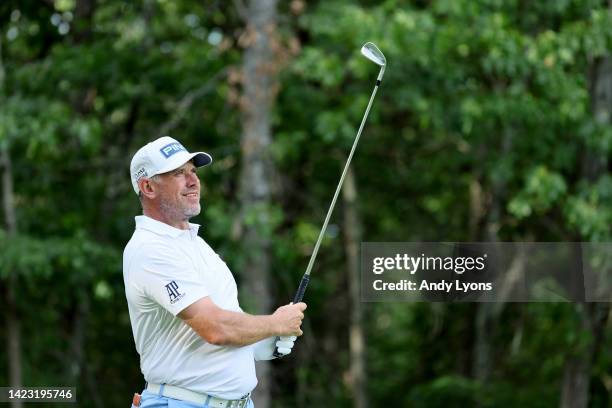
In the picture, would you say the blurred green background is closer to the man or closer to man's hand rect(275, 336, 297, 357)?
man's hand rect(275, 336, 297, 357)

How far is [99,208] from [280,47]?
118 inches

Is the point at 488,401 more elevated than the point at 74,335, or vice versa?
the point at 74,335

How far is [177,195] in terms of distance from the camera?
390cm

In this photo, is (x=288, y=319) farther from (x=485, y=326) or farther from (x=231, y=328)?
(x=485, y=326)

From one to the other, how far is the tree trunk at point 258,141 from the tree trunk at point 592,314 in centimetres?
298

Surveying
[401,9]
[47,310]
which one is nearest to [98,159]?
[47,310]

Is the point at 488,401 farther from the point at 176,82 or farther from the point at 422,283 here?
the point at 176,82

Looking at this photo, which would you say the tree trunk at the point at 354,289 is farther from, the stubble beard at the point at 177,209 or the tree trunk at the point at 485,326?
the stubble beard at the point at 177,209

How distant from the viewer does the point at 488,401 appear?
12.7 metres

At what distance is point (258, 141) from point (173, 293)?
693 cm

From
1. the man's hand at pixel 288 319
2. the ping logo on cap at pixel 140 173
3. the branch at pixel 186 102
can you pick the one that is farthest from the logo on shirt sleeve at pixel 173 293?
the branch at pixel 186 102

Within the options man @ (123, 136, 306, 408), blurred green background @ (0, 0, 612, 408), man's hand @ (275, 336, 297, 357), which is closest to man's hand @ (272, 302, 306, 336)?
man @ (123, 136, 306, 408)

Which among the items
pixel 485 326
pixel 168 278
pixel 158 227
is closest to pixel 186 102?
pixel 485 326

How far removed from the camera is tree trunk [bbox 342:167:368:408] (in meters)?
14.2
